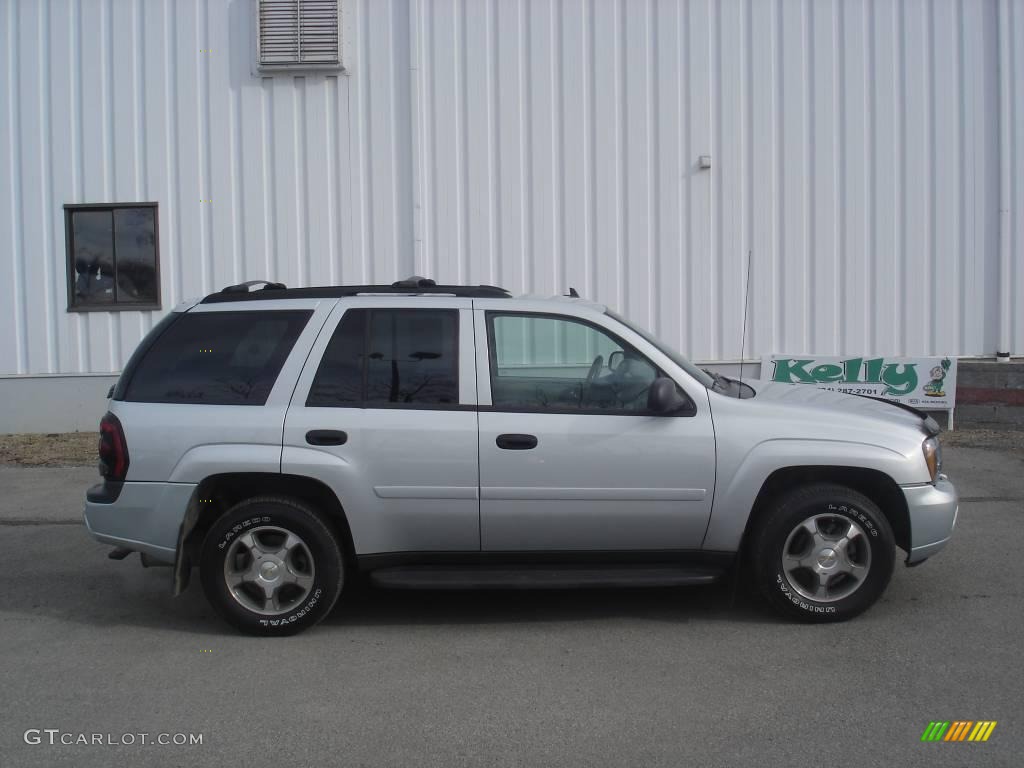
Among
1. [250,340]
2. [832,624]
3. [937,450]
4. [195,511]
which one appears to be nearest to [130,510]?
[195,511]

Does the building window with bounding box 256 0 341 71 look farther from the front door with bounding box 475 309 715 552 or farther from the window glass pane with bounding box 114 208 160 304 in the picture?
the front door with bounding box 475 309 715 552

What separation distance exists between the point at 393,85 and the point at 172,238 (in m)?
3.46

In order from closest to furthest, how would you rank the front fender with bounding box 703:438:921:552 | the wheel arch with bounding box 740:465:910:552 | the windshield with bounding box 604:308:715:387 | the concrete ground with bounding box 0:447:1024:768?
1. the concrete ground with bounding box 0:447:1024:768
2. the front fender with bounding box 703:438:921:552
3. the wheel arch with bounding box 740:465:910:552
4. the windshield with bounding box 604:308:715:387

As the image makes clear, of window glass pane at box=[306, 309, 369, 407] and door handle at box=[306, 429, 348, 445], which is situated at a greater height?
window glass pane at box=[306, 309, 369, 407]

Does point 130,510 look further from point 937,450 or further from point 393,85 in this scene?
point 393,85

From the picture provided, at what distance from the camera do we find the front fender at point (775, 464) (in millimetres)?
4848

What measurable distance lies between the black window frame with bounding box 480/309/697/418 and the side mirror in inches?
0.8

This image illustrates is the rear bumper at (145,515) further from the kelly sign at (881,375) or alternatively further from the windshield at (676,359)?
the kelly sign at (881,375)

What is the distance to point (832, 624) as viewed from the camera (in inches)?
197

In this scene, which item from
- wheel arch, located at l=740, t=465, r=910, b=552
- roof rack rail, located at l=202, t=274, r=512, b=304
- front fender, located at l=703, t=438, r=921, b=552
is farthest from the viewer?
roof rack rail, located at l=202, t=274, r=512, b=304

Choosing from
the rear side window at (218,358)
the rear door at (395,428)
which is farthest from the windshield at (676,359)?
the rear side window at (218,358)

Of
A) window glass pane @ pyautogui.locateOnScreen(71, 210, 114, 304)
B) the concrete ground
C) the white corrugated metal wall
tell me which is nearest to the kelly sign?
the white corrugated metal wall

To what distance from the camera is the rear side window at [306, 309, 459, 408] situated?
194 inches

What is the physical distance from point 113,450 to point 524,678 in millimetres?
2505
